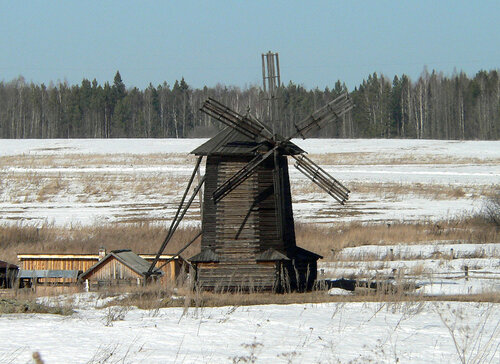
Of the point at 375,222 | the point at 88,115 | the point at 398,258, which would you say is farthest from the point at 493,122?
the point at 398,258

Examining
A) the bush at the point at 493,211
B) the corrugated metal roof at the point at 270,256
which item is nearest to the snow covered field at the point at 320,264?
the corrugated metal roof at the point at 270,256

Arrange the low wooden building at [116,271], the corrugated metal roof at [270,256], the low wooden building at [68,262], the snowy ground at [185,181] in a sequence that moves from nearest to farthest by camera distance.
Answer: the corrugated metal roof at [270,256] < the low wooden building at [116,271] < the low wooden building at [68,262] < the snowy ground at [185,181]

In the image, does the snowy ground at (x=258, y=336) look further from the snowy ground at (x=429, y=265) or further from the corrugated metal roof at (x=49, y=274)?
the corrugated metal roof at (x=49, y=274)

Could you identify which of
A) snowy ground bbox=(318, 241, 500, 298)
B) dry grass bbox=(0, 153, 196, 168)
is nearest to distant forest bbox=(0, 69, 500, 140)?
dry grass bbox=(0, 153, 196, 168)

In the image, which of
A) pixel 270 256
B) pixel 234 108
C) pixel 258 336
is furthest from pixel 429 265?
pixel 234 108

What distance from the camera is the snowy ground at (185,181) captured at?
43750 mm

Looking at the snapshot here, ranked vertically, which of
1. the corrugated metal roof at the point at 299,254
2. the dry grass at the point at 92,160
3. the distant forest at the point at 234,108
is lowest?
the corrugated metal roof at the point at 299,254

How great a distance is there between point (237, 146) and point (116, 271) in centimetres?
582

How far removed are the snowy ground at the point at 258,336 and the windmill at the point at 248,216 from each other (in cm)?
848

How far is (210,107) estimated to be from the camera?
23344 millimetres

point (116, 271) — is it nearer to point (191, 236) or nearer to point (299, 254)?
point (299, 254)

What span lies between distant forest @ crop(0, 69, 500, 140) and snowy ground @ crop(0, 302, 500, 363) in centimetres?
9406

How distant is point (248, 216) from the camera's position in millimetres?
22641

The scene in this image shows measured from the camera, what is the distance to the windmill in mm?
22484
